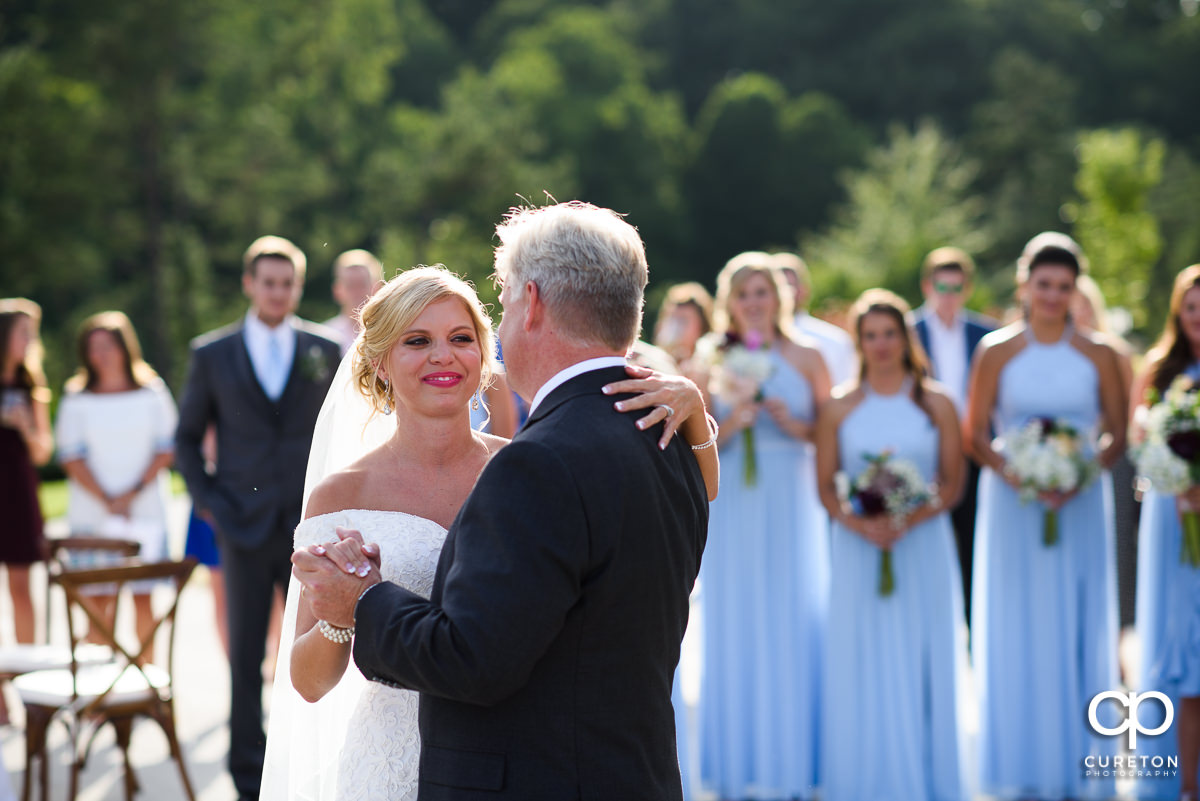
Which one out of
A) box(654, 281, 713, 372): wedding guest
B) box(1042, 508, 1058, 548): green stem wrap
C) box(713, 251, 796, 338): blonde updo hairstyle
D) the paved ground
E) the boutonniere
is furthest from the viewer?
box(654, 281, 713, 372): wedding guest

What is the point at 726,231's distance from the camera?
52.2 m

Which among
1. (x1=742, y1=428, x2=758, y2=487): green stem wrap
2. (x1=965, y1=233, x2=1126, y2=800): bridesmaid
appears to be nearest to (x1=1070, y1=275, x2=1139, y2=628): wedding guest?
(x1=965, y1=233, x2=1126, y2=800): bridesmaid

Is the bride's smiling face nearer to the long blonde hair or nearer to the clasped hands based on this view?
the clasped hands

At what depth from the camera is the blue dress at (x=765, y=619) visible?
6.27m

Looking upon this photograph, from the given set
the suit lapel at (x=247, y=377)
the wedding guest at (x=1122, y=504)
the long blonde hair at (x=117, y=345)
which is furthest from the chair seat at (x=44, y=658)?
the wedding guest at (x=1122, y=504)

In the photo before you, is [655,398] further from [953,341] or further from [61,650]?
[953,341]

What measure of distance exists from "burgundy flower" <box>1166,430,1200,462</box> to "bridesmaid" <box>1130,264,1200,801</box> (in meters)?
0.17

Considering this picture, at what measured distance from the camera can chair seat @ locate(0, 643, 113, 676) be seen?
236 inches

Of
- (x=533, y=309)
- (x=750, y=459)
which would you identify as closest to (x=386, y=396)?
(x=533, y=309)

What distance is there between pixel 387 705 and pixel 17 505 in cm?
545

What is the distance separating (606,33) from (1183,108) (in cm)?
2341

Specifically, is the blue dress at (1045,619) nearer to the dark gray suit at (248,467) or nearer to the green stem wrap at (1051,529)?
the green stem wrap at (1051,529)

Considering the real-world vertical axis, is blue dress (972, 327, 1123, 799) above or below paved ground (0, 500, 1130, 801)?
above

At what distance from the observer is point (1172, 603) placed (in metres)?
5.80
